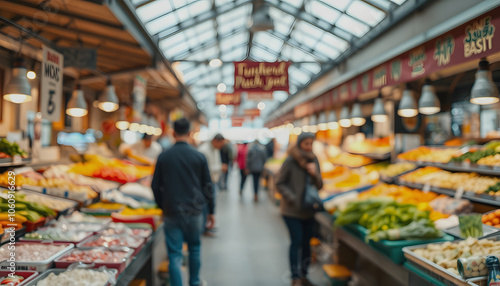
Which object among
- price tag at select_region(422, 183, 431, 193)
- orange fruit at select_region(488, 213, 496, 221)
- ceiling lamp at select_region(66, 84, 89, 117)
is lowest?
orange fruit at select_region(488, 213, 496, 221)

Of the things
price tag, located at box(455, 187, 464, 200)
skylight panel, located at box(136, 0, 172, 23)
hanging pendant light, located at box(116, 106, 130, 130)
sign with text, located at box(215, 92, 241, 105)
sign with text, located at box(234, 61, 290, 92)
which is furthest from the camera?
sign with text, located at box(215, 92, 241, 105)

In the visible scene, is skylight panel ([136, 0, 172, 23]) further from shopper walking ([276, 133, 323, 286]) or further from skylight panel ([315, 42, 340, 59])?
shopper walking ([276, 133, 323, 286])

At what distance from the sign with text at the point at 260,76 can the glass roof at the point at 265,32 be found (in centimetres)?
68

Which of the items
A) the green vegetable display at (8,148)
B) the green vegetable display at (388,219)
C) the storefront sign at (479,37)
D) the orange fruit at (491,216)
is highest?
the storefront sign at (479,37)

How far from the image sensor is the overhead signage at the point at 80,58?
5.10 m

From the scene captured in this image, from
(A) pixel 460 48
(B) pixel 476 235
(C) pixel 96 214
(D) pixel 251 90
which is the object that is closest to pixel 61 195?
(C) pixel 96 214

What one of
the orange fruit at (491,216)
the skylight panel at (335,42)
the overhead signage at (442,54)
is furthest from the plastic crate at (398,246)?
the skylight panel at (335,42)

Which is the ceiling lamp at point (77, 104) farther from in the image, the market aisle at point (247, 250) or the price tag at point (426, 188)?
the price tag at point (426, 188)

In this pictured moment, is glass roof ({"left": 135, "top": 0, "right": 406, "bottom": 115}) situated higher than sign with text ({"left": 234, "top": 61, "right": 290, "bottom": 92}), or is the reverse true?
glass roof ({"left": 135, "top": 0, "right": 406, "bottom": 115})

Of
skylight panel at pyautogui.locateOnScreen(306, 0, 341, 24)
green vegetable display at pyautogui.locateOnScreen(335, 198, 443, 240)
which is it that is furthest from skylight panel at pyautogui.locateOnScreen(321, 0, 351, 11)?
green vegetable display at pyautogui.locateOnScreen(335, 198, 443, 240)

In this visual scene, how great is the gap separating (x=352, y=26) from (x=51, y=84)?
7235 mm

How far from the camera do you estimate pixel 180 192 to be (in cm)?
393

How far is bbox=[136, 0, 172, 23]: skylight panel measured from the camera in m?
8.08

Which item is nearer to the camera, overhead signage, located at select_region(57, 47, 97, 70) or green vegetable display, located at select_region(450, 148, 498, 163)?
green vegetable display, located at select_region(450, 148, 498, 163)
